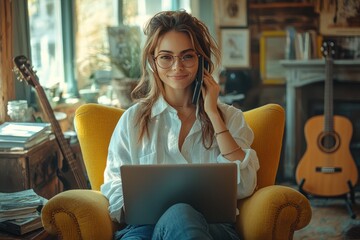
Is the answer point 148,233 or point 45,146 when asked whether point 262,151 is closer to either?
point 148,233

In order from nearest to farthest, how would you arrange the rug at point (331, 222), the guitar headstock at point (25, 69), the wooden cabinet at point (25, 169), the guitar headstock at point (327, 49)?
the wooden cabinet at point (25, 169) < the guitar headstock at point (25, 69) < the rug at point (331, 222) < the guitar headstock at point (327, 49)

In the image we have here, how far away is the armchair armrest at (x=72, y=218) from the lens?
198 centimetres

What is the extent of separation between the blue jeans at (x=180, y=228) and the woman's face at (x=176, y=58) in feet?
1.75

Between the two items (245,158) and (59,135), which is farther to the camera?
(59,135)

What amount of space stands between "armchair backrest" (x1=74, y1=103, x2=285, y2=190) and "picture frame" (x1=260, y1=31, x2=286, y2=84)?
2380mm

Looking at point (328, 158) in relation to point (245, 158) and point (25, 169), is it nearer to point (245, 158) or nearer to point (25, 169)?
point (245, 158)

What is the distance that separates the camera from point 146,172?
5.98ft

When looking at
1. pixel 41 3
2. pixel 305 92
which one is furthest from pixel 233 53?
pixel 41 3

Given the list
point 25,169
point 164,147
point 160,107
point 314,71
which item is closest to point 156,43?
point 160,107

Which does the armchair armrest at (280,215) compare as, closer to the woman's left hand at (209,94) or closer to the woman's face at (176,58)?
the woman's left hand at (209,94)

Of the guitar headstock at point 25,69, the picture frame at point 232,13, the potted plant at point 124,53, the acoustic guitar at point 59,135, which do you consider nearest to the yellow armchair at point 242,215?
the acoustic guitar at point 59,135

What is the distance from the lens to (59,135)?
286 centimetres

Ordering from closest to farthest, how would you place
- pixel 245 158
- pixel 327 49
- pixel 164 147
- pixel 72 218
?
1. pixel 72 218
2. pixel 245 158
3. pixel 164 147
4. pixel 327 49

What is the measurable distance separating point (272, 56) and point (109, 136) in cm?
262
